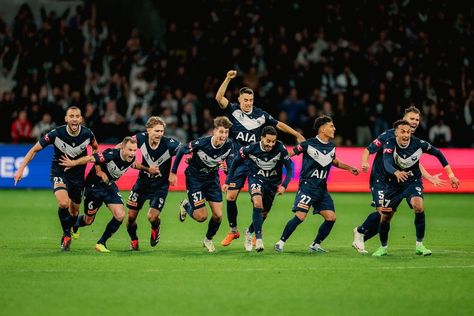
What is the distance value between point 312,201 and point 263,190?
3.13ft

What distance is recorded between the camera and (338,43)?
28375mm

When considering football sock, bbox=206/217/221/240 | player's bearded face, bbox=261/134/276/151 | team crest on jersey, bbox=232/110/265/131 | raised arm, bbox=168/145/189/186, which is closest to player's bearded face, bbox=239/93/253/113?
team crest on jersey, bbox=232/110/265/131

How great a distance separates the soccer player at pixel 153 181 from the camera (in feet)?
45.0

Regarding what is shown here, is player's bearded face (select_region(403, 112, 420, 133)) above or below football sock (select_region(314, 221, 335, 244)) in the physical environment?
above

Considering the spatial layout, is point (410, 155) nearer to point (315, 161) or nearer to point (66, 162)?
point (315, 161)

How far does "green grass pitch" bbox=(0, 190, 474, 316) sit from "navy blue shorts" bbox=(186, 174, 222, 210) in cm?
72

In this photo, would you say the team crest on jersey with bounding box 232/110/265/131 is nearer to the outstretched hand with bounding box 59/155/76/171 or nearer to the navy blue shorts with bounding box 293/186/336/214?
the navy blue shorts with bounding box 293/186/336/214

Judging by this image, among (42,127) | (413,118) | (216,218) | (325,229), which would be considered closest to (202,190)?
(216,218)

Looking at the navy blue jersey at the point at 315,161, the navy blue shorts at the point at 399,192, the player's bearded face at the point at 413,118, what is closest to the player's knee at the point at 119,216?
the navy blue jersey at the point at 315,161

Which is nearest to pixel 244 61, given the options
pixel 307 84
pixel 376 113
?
pixel 307 84

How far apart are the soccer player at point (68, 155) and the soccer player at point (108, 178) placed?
0.20 meters

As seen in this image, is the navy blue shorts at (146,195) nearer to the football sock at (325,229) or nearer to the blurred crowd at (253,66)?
the football sock at (325,229)

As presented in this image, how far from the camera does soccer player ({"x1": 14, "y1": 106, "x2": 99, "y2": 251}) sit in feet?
44.5

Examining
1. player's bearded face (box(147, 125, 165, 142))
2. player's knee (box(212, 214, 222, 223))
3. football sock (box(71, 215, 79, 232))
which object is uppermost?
player's bearded face (box(147, 125, 165, 142))
